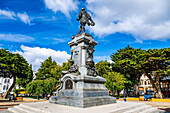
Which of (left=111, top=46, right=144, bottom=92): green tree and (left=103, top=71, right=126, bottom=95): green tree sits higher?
(left=111, top=46, right=144, bottom=92): green tree

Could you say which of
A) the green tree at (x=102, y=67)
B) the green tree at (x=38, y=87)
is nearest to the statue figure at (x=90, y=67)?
the green tree at (x=102, y=67)

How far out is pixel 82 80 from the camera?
29.7ft

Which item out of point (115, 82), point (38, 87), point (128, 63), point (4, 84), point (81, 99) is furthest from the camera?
point (4, 84)

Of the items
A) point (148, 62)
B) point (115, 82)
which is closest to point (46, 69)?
point (115, 82)

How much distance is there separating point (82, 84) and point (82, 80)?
0.96 feet

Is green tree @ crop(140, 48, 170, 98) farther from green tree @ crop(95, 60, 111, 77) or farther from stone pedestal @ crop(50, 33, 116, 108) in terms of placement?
stone pedestal @ crop(50, 33, 116, 108)

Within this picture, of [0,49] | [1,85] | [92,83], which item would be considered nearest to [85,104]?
[92,83]

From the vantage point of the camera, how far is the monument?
8.48 metres

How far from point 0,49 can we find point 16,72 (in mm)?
6451

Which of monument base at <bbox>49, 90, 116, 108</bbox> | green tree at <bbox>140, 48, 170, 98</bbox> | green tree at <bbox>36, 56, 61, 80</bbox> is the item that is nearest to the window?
monument base at <bbox>49, 90, 116, 108</bbox>

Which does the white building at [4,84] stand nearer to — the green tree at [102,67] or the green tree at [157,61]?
the green tree at [102,67]

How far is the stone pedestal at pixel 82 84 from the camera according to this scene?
8.40 m

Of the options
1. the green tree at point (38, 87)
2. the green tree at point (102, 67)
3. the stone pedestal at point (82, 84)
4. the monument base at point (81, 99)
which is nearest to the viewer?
the monument base at point (81, 99)

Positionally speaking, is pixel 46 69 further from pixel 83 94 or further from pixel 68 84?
pixel 83 94
